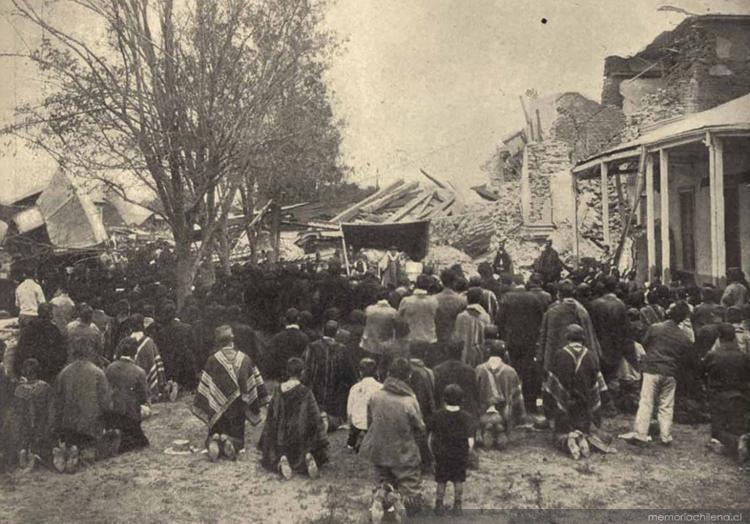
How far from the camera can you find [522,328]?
791 centimetres

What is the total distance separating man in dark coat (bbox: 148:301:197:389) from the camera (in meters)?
9.09

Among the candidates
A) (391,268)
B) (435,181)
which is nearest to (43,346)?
(391,268)

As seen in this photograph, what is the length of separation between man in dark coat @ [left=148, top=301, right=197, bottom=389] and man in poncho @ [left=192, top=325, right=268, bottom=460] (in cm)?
218

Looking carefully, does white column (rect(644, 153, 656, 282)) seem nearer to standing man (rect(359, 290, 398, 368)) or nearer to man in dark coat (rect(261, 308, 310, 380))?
standing man (rect(359, 290, 398, 368))

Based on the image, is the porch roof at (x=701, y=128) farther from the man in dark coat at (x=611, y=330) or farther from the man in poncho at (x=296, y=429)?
the man in poncho at (x=296, y=429)

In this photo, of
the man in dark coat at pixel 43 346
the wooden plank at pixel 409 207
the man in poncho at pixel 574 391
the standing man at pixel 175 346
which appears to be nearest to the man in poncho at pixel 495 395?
the man in poncho at pixel 574 391

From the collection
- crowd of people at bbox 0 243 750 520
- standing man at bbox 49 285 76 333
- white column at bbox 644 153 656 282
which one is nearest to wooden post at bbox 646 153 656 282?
white column at bbox 644 153 656 282

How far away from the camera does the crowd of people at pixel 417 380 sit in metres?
5.84

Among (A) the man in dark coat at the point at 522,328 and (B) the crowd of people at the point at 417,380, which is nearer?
(B) the crowd of people at the point at 417,380

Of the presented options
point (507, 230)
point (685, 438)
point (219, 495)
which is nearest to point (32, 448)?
point (219, 495)

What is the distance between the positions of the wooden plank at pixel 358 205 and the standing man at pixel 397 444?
18.0m

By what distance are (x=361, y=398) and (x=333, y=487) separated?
2.96 ft

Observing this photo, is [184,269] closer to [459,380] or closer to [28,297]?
[28,297]

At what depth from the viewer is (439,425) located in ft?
17.9
